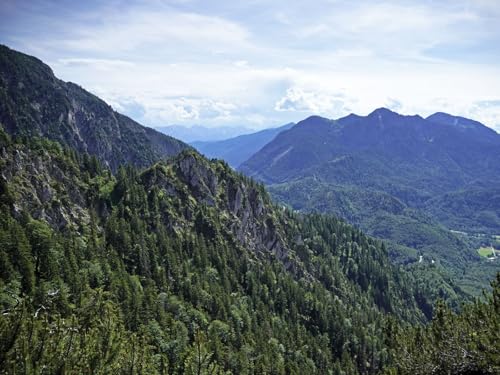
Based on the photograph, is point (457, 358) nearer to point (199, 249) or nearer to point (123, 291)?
point (123, 291)

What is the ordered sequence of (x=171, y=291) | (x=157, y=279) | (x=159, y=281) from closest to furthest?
(x=159, y=281), (x=157, y=279), (x=171, y=291)

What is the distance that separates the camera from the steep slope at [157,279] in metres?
40.6

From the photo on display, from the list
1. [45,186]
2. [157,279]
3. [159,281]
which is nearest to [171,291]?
[159,281]

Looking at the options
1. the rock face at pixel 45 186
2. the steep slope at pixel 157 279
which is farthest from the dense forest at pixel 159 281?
the rock face at pixel 45 186

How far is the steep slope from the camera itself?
4056cm

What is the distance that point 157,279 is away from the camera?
112688 mm

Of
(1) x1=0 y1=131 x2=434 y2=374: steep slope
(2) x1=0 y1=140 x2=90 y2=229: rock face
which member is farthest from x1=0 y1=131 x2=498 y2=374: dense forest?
(2) x1=0 y1=140 x2=90 y2=229: rock face

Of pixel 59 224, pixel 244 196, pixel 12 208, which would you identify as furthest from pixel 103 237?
pixel 244 196

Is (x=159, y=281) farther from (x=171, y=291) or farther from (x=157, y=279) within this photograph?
(x=171, y=291)

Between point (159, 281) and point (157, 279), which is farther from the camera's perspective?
point (157, 279)

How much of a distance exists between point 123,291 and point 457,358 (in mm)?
69319

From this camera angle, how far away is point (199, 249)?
468ft

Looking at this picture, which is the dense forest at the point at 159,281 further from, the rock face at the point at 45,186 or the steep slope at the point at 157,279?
the rock face at the point at 45,186

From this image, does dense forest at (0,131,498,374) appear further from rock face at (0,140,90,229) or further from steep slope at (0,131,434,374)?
rock face at (0,140,90,229)
